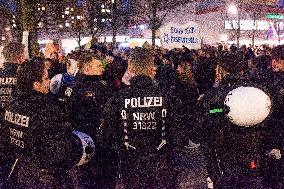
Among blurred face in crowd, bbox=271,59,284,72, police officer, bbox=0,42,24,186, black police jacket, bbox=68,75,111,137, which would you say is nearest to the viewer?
blurred face in crowd, bbox=271,59,284,72

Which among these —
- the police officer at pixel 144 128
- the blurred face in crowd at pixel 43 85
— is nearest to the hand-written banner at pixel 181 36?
the police officer at pixel 144 128

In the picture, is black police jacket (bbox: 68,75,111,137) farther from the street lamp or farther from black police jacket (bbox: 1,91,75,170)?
the street lamp

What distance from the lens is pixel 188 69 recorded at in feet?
32.1

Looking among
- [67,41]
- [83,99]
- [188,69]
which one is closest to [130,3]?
[67,41]

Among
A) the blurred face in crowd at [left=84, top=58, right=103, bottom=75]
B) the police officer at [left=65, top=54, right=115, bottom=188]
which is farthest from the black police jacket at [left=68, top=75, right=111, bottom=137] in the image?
the blurred face in crowd at [left=84, top=58, right=103, bottom=75]

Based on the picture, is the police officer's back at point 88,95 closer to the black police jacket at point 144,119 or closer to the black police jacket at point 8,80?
the black police jacket at point 8,80

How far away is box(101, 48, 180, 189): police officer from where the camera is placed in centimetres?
463

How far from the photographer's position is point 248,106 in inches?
167

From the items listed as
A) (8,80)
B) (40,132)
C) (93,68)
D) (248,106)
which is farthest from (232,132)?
(8,80)

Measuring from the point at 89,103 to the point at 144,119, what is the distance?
134 centimetres

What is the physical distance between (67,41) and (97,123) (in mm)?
50029

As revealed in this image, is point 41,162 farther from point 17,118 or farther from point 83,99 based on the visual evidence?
point 83,99

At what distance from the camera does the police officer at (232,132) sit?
14.5 ft

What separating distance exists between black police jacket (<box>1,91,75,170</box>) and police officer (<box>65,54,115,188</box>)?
1415 millimetres
